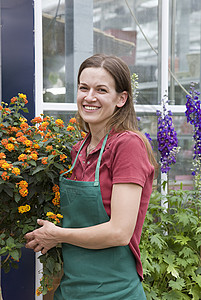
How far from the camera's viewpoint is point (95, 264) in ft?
4.34

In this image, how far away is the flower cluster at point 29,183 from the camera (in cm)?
148

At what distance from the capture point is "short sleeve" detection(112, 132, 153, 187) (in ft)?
3.99

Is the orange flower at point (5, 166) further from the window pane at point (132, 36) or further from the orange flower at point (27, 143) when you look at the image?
the window pane at point (132, 36)

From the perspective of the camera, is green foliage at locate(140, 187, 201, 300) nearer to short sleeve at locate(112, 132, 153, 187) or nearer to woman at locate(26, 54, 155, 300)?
woman at locate(26, 54, 155, 300)

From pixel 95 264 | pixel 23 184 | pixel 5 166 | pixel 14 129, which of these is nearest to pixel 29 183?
pixel 23 184

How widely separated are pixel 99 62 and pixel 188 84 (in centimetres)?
195

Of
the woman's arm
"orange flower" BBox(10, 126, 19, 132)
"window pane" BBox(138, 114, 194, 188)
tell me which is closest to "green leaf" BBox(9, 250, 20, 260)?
the woman's arm

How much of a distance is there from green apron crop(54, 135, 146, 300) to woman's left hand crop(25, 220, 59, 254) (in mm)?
69

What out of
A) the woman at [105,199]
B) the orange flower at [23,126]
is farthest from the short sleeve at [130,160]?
the orange flower at [23,126]

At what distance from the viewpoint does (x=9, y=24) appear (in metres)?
2.18

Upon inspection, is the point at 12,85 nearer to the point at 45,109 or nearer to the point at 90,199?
the point at 45,109

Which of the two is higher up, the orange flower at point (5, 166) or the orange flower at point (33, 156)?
the orange flower at point (33, 156)

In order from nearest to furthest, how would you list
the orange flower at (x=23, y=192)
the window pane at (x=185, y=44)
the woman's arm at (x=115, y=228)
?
the woman's arm at (x=115, y=228) < the orange flower at (x=23, y=192) < the window pane at (x=185, y=44)

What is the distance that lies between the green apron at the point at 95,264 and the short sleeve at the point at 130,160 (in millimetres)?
87
